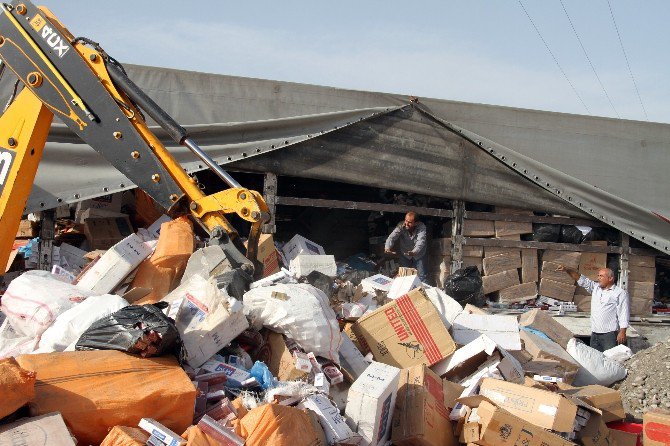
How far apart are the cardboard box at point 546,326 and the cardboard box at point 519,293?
1263mm

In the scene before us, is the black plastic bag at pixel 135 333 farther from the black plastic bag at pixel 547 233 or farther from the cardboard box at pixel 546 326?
the black plastic bag at pixel 547 233

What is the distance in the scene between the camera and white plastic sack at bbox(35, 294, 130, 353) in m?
4.56

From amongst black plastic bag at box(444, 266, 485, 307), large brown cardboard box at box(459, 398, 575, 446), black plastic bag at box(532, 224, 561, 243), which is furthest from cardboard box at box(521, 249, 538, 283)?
large brown cardboard box at box(459, 398, 575, 446)

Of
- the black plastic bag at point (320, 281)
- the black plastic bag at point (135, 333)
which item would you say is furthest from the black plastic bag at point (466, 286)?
the black plastic bag at point (135, 333)

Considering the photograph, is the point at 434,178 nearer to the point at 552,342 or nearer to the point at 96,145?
the point at 552,342

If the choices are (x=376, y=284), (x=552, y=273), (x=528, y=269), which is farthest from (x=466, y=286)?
(x=376, y=284)

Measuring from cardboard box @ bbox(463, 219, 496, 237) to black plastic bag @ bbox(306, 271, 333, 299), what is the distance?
2647 millimetres

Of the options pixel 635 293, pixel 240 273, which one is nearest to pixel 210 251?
pixel 240 273

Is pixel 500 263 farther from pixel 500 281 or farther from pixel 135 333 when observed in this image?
pixel 135 333

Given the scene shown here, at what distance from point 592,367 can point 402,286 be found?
2006 mm

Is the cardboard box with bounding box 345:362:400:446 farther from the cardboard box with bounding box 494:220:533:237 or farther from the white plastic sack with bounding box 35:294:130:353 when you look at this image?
the cardboard box with bounding box 494:220:533:237

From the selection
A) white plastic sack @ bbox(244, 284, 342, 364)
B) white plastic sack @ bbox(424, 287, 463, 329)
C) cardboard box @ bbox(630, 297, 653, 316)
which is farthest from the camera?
cardboard box @ bbox(630, 297, 653, 316)

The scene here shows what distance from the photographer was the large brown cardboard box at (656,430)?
4.90 m

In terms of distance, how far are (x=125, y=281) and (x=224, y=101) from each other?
264 cm
